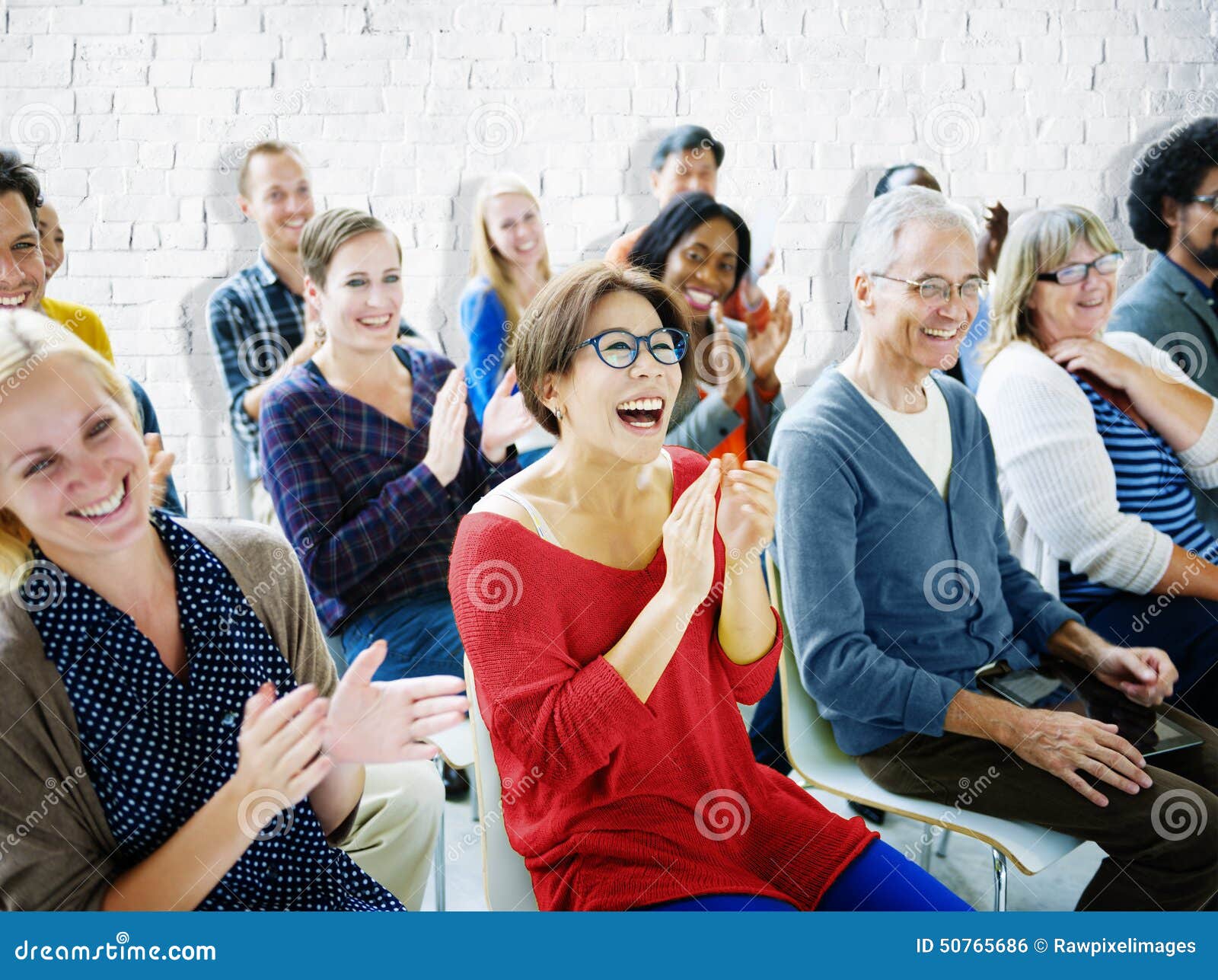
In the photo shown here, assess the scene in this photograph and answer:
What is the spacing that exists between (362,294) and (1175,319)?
179 centimetres

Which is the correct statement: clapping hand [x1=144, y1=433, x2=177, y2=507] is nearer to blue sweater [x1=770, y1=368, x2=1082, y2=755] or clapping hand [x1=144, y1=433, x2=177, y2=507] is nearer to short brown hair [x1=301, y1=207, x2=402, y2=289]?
short brown hair [x1=301, y1=207, x2=402, y2=289]

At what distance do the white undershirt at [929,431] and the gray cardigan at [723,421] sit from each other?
0.22 meters

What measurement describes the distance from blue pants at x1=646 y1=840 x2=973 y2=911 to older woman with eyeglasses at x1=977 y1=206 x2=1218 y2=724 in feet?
2.88

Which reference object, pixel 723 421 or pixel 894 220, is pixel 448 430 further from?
pixel 894 220

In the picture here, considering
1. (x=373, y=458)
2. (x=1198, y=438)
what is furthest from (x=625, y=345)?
→ (x=1198, y=438)

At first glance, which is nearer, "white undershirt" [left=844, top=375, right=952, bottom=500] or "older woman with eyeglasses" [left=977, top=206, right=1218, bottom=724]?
"white undershirt" [left=844, top=375, right=952, bottom=500]

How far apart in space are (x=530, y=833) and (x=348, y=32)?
156 centimetres

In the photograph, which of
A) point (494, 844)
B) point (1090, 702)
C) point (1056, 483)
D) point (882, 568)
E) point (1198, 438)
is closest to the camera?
point (494, 844)

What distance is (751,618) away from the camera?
1.84 m

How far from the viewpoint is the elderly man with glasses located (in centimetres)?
200

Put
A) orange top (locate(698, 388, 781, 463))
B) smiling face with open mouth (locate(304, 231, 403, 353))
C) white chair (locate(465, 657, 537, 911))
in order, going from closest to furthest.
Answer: white chair (locate(465, 657, 537, 911))
smiling face with open mouth (locate(304, 231, 403, 353))
orange top (locate(698, 388, 781, 463))

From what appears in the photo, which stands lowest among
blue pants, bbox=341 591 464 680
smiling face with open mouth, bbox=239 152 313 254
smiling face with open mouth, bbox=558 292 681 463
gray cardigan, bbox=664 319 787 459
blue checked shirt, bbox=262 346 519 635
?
blue pants, bbox=341 591 464 680

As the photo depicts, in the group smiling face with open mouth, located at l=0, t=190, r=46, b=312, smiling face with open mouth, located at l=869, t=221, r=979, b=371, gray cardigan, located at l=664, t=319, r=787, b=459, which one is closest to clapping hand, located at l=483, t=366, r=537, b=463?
gray cardigan, located at l=664, t=319, r=787, b=459

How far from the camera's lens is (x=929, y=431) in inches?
85.5
